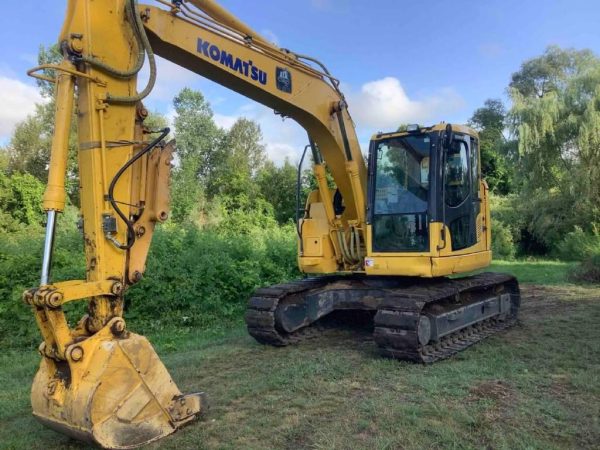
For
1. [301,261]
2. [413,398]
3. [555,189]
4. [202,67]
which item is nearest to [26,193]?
[301,261]

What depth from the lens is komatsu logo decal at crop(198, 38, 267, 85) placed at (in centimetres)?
480

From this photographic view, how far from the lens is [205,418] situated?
4379 millimetres

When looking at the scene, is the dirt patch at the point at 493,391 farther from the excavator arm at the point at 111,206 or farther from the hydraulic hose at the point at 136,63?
the hydraulic hose at the point at 136,63

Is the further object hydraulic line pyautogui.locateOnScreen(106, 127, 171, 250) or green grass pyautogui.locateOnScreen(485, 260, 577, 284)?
green grass pyautogui.locateOnScreen(485, 260, 577, 284)

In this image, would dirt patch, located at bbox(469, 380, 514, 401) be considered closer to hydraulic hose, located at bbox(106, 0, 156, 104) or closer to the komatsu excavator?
the komatsu excavator

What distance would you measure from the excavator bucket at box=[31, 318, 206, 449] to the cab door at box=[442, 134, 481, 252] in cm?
400

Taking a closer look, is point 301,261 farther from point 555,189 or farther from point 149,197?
point 555,189

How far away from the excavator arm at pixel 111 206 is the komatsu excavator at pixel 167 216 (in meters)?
0.01

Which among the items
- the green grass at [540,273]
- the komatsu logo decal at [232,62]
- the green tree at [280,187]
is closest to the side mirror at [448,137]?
the komatsu logo decal at [232,62]

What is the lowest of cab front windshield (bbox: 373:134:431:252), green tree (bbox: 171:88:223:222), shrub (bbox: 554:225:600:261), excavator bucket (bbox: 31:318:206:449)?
excavator bucket (bbox: 31:318:206:449)

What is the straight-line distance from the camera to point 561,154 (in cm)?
2172

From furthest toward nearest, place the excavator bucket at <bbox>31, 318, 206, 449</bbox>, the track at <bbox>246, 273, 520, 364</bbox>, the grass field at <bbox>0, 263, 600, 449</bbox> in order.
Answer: the track at <bbox>246, 273, 520, 364</bbox>
the grass field at <bbox>0, 263, 600, 449</bbox>
the excavator bucket at <bbox>31, 318, 206, 449</bbox>

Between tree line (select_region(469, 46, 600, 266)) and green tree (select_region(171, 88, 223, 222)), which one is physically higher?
green tree (select_region(171, 88, 223, 222))

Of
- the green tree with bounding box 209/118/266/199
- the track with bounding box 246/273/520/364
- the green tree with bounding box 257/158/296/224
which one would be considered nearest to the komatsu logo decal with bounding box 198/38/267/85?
the track with bounding box 246/273/520/364
